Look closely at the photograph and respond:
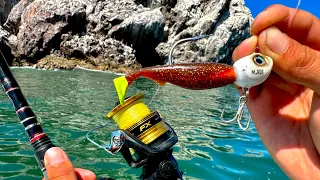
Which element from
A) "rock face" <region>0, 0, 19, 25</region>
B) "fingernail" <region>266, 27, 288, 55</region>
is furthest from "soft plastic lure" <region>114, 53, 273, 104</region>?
"rock face" <region>0, 0, 19, 25</region>

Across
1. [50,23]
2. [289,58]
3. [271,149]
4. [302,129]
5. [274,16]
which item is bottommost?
[50,23]

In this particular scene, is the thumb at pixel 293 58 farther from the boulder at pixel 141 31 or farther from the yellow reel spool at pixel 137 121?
the boulder at pixel 141 31

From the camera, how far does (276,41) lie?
5.00 ft

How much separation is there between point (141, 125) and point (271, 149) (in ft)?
2.97

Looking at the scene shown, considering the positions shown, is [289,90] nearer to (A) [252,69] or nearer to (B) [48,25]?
(A) [252,69]

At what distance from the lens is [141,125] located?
213 cm

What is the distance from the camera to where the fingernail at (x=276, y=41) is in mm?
1496

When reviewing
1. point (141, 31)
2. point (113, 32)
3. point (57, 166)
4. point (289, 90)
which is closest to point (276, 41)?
point (289, 90)

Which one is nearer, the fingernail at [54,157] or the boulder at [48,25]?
the fingernail at [54,157]

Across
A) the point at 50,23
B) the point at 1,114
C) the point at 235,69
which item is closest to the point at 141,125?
the point at 235,69

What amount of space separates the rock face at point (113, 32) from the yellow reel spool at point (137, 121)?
88.4ft

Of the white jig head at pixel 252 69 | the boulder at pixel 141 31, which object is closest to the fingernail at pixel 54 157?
the white jig head at pixel 252 69

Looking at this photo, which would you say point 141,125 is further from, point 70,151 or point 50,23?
point 50,23

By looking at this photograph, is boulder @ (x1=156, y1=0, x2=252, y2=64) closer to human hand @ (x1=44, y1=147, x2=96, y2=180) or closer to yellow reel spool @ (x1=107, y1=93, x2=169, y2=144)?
yellow reel spool @ (x1=107, y1=93, x2=169, y2=144)
